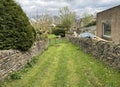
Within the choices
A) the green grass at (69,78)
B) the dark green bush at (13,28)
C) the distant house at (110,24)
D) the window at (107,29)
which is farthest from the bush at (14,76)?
the window at (107,29)

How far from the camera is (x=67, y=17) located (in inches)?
2235

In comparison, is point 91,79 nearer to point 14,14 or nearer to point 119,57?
point 119,57

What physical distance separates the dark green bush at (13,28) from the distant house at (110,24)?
1316 cm

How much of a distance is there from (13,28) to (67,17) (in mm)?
47052

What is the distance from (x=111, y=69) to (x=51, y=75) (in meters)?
2.70

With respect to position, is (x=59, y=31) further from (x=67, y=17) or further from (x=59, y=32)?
(x=67, y=17)

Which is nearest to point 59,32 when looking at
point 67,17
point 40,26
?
point 67,17

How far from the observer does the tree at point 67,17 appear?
183ft

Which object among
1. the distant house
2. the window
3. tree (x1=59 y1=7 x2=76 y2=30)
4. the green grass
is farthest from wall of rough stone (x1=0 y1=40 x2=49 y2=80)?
tree (x1=59 y1=7 x2=76 y2=30)

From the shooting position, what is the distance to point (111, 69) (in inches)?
380

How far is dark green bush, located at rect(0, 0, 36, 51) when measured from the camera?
973 centimetres

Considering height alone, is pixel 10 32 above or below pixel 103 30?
above

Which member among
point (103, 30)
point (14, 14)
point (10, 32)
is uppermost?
point (14, 14)

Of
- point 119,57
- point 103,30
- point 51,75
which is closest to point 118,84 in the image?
point 119,57
